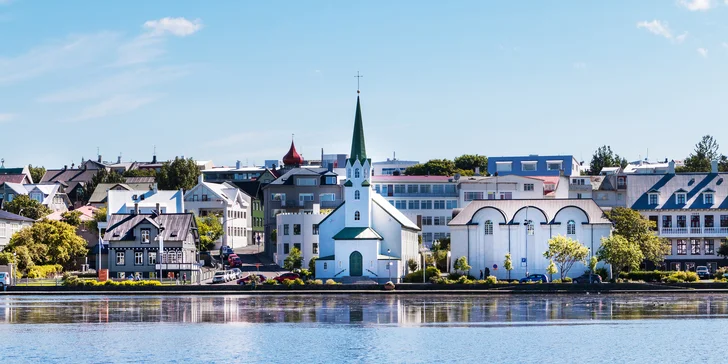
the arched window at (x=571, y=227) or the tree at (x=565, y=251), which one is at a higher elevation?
the arched window at (x=571, y=227)

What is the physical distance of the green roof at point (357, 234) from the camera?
117625mm

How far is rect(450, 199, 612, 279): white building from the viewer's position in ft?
377

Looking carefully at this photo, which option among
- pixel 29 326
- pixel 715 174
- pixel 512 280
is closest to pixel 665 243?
pixel 715 174

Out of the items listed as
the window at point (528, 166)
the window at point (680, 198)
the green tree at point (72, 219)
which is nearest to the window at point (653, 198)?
the window at point (680, 198)

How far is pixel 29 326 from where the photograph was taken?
249ft

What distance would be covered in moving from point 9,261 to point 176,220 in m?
16.7

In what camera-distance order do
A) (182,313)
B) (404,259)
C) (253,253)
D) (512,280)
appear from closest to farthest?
(182,313), (512,280), (404,259), (253,253)

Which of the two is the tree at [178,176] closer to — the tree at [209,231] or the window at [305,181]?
the tree at [209,231]

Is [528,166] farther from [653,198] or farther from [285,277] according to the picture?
[285,277]

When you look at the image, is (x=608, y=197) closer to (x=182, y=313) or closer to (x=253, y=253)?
(x=253, y=253)

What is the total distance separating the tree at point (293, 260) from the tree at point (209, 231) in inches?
672

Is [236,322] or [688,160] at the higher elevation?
[688,160]

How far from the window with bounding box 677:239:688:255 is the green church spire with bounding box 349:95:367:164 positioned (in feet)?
106

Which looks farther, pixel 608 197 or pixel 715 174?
pixel 608 197
